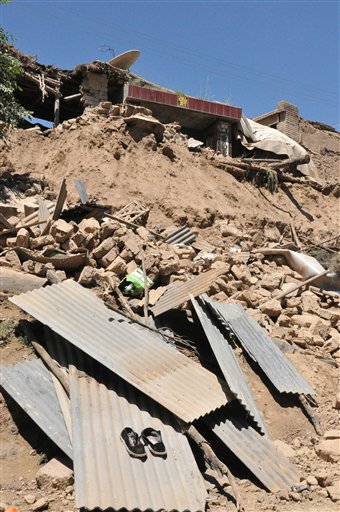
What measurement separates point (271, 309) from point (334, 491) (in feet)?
11.3

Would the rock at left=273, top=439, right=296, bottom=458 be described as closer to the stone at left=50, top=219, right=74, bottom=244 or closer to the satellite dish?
the stone at left=50, top=219, right=74, bottom=244

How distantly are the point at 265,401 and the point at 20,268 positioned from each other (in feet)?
11.4

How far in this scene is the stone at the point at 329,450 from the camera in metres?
4.49

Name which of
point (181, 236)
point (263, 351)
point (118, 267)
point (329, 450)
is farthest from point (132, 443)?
point (181, 236)

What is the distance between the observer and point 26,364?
4.63 meters

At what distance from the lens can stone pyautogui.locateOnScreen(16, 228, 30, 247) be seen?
262 inches

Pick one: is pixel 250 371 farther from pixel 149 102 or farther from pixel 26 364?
pixel 149 102

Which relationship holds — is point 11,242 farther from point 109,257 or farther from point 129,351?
point 129,351

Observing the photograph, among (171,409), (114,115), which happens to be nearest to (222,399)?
(171,409)

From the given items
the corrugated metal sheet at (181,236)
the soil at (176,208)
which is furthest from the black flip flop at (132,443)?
the corrugated metal sheet at (181,236)

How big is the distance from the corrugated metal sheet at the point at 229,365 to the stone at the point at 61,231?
2.18 meters

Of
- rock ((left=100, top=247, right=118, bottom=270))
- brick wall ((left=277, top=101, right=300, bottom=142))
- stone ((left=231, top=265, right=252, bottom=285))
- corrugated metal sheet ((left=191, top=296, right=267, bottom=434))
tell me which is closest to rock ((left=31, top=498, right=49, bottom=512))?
corrugated metal sheet ((left=191, top=296, right=267, bottom=434))

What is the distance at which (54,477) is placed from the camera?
11.9 ft

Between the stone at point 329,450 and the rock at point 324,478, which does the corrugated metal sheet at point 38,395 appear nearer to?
the rock at point 324,478
